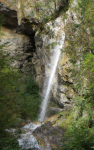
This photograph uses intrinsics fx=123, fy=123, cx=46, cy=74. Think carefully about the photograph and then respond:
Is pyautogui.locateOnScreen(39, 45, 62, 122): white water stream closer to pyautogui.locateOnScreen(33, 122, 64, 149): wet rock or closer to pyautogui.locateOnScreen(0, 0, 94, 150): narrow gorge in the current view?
pyautogui.locateOnScreen(0, 0, 94, 150): narrow gorge

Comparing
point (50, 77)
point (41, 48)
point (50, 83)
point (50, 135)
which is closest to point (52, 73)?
point (50, 77)

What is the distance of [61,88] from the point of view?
36.2 feet

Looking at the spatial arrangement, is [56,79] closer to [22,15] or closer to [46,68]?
[46,68]

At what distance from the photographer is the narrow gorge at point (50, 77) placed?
520cm

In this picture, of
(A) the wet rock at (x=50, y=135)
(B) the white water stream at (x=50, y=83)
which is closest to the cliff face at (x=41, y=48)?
(B) the white water stream at (x=50, y=83)

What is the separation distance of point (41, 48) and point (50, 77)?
15.0 feet

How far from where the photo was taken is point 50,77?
45.5 feet

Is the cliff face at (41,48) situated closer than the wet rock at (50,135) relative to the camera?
No

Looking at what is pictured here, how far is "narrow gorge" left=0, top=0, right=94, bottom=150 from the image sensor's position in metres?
5.20

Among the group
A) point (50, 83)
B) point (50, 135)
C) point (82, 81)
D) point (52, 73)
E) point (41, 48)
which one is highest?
point (41, 48)

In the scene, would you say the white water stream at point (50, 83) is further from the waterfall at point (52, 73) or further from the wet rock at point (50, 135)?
the wet rock at point (50, 135)

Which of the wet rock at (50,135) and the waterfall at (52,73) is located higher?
the waterfall at (52,73)

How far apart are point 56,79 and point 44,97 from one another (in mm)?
3103

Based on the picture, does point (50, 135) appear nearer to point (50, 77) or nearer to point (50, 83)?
point (50, 83)
